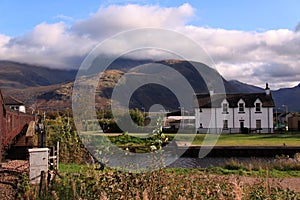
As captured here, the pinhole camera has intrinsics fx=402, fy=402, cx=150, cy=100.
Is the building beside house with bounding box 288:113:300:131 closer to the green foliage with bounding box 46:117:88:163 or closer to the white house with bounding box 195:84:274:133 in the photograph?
the white house with bounding box 195:84:274:133

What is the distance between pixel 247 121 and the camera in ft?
191

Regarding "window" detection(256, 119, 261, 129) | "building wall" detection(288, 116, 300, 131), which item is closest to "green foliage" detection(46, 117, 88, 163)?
"window" detection(256, 119, 261, 129)

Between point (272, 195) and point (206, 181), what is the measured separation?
2.04 m

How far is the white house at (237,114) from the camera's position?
189ft

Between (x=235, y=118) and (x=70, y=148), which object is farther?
(x=235, y=118)

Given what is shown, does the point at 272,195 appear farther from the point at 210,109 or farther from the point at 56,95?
the point at 56,95

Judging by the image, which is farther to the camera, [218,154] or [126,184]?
[218,154]

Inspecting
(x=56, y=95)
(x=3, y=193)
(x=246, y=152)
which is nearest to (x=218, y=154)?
(x=246, y=152)

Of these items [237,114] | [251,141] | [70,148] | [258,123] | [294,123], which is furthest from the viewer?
[294,123]

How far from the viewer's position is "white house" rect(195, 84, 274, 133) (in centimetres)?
5762

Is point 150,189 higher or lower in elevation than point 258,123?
higher

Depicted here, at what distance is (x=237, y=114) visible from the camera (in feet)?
192

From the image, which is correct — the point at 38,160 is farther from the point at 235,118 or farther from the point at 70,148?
the point at 235,118

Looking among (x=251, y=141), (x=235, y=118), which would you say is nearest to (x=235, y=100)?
(x=235, y=118)
